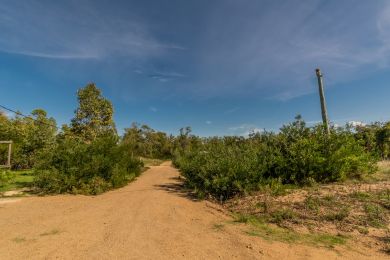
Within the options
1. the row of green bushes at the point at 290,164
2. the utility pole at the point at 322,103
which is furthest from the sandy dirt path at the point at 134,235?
the utility pole at the point at 322,103

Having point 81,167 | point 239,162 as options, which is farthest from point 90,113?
point 239,162

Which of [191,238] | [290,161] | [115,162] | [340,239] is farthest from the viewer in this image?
[115,162]

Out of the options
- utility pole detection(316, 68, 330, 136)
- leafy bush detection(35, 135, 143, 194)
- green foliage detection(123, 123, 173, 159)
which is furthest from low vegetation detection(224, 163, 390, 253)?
green foliage detection(123, 123, 173, 159)

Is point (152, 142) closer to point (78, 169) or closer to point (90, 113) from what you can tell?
point (90, 113)

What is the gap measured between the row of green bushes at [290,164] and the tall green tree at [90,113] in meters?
20.4

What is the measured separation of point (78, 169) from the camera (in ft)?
35.4

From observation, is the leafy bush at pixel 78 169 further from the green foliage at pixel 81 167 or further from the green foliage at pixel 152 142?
the green foliage at pixel 152 142

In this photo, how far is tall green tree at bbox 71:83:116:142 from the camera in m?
26.6

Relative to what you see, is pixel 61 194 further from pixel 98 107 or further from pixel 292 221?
pixel 98 107

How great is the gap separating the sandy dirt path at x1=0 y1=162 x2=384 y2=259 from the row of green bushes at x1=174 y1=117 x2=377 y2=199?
3.31 ft

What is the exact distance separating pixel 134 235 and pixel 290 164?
5649 millimetres

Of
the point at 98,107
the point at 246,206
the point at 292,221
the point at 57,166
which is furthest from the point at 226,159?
the point at 98,107

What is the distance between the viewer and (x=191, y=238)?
4.70m

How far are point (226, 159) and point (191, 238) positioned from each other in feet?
13.3
